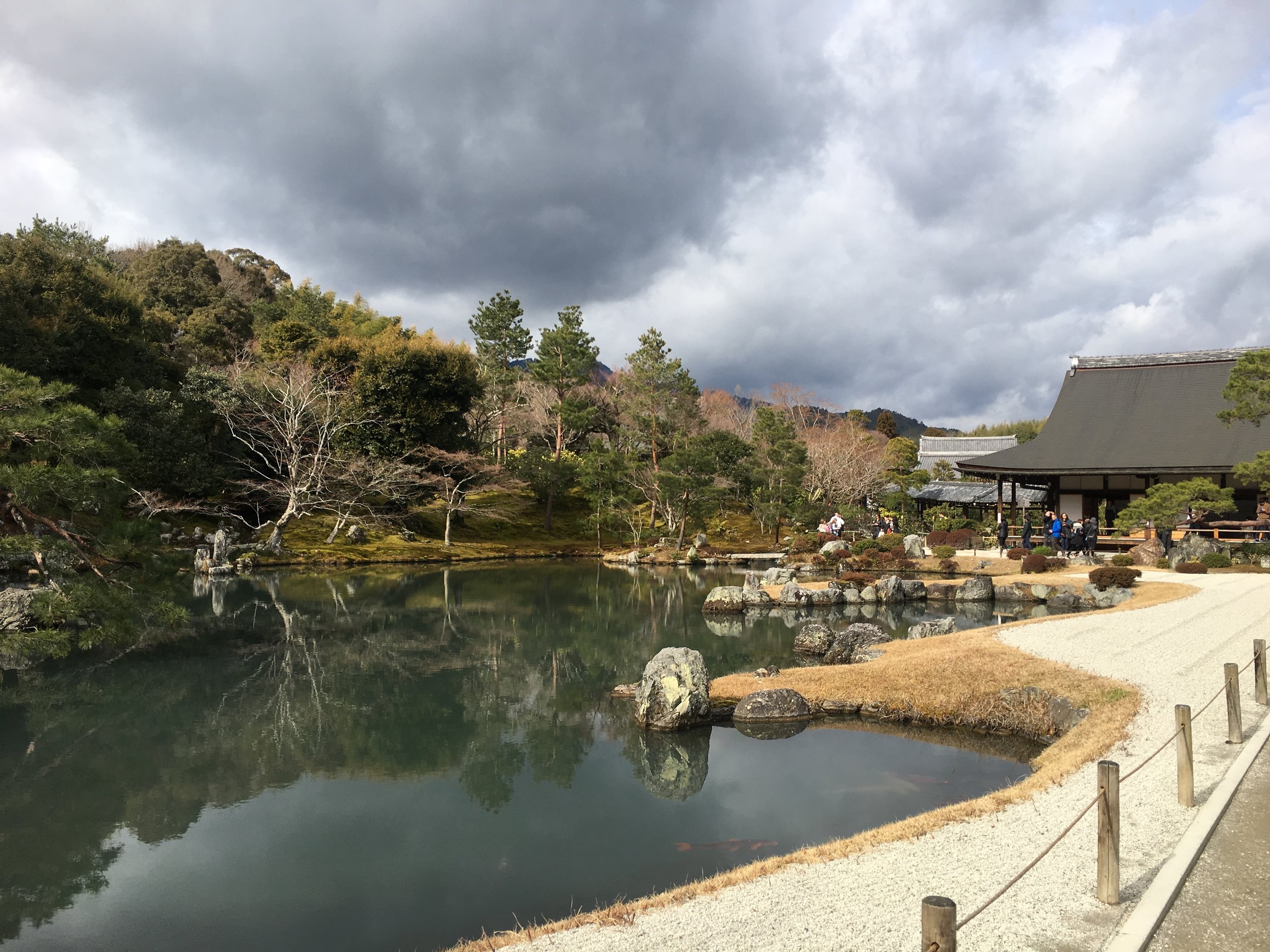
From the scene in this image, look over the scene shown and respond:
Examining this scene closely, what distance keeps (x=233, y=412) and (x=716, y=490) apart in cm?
1947

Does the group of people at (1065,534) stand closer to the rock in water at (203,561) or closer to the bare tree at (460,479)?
the bare tree at (460,479)

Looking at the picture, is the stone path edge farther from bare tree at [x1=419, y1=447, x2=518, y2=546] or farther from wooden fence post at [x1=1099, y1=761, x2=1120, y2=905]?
bare tree at [x1=419, y1=447, x2=518, y2=546]

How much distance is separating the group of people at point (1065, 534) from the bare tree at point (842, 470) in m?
10.2

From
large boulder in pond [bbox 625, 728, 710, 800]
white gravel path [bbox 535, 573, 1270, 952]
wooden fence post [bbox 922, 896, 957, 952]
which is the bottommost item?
large boulder in pond [bbox 625, 728, 710, 800]

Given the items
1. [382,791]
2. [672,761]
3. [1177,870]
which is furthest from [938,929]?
[382,791]

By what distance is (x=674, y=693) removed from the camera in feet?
31.3

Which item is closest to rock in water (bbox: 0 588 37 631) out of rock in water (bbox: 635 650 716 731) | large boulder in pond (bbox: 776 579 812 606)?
rock in water (bbox: 635 650 716 731)

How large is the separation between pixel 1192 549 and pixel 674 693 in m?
18.8

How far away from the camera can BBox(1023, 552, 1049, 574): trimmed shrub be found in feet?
70.1

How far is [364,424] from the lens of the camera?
3000 centimetres

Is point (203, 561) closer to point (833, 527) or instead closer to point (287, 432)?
point (287, 432)

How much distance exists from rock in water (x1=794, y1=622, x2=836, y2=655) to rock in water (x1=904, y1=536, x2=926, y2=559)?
13125 mm

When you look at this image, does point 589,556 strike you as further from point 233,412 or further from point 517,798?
point 517,798

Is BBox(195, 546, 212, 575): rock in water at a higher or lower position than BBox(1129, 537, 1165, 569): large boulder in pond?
lower
